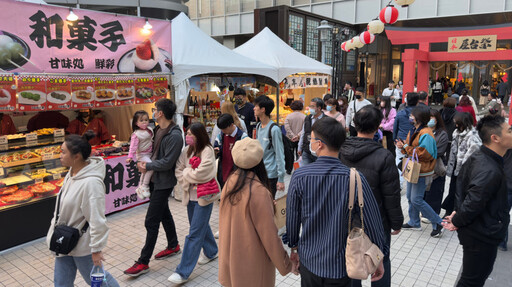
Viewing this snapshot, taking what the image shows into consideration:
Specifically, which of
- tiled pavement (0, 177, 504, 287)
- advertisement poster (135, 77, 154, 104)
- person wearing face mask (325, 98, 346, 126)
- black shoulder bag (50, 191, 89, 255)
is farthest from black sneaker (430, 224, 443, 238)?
advertisement poster (135, 77, 154, 104)

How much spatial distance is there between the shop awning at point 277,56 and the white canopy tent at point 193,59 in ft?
3.69

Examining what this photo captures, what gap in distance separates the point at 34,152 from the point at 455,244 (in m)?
6.11

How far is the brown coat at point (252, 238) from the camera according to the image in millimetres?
2348

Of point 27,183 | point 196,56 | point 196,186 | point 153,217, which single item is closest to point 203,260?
point 153,217

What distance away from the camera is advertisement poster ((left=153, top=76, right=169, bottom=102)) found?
6391mm

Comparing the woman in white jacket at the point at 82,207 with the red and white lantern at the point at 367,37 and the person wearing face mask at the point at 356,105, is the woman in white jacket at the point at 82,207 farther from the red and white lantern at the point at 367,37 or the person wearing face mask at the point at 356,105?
the red and white lantern at the point at 367,37

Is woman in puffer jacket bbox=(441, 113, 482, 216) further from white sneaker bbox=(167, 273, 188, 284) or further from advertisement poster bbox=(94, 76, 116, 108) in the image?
advertisement poster bbox=(94, 76, 116, 108)

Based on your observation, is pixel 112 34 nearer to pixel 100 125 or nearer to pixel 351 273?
pixel 100 125

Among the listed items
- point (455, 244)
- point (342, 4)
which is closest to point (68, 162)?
point (455, 244)

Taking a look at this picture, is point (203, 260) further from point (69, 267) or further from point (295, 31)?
point (295, 31)

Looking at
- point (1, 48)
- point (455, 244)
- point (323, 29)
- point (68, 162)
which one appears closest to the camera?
point (68, 162)

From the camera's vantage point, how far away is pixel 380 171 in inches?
107

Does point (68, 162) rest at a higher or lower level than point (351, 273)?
higher

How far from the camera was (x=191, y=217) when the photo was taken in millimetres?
4105
